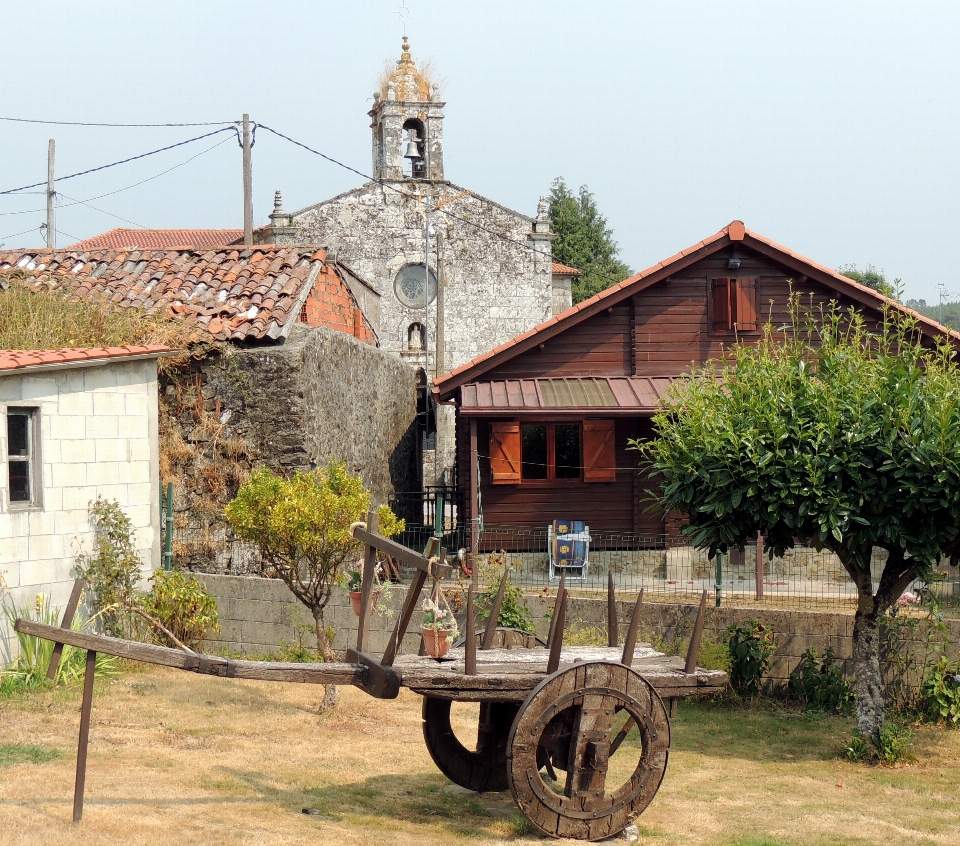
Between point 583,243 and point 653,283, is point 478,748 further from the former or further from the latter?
point 583,243

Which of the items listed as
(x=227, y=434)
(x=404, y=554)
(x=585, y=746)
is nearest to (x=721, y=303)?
(x=227, y=434)

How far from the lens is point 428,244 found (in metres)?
35.6

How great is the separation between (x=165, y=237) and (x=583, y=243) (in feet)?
76.5

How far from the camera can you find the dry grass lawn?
23.5 ft

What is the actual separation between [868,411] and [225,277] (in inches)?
393

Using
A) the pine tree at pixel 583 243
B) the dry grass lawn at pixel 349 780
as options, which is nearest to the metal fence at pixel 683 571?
the dry grass lawn at pixel 349 780

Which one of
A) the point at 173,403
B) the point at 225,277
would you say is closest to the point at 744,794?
the point at 173,403

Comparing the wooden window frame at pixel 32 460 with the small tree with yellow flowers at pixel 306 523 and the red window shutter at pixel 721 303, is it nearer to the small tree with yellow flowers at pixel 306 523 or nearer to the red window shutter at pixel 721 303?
the small tree with yellow flowers at pixel 306 523

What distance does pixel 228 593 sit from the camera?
512 inches

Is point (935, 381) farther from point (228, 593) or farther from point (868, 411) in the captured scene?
point (228, 593)

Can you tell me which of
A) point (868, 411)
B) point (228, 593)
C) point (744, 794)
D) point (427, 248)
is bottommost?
point (744, 794)

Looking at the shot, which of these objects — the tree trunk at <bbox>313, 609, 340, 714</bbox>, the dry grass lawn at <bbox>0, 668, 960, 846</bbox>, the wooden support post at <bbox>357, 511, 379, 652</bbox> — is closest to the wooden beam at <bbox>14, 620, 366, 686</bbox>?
the wooden support post at <bbox>357, 511, 379, 652</bbox>

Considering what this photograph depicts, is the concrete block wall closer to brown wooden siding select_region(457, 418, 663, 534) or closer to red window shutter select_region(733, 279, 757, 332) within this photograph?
brown wooden siding select_region(457, 418, 663, 534)

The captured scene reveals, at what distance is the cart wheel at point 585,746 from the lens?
6672 mm
